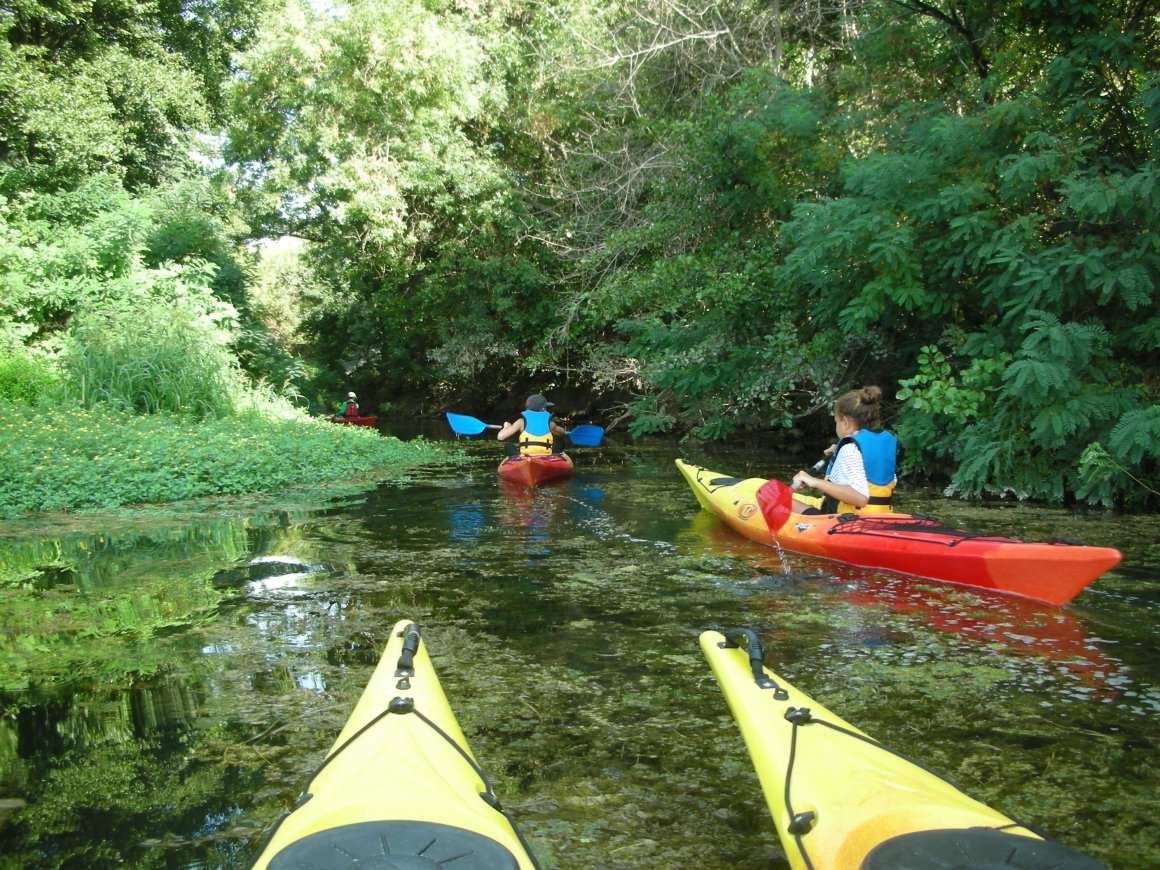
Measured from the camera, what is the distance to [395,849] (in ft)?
6.89

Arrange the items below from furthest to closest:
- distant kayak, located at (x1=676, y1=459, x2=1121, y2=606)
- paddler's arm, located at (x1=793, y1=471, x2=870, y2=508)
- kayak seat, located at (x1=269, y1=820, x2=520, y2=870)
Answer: paddler's arm, located at (x1=793, y1=471, x2=870, y2=508), distant kayak, located at (x1=676, y1=459, x2=1121, y2=606), kayak seat, located at (x1=269, y1=820, x2=520, y2=870)

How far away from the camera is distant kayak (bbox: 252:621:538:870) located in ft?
6.89

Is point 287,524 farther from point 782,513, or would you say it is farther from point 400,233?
point 400,233

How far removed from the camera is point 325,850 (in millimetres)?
2125

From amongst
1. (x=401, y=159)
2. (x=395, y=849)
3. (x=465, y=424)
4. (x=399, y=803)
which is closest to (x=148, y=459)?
(x=465, y=424)

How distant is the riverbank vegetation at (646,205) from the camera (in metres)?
8.61

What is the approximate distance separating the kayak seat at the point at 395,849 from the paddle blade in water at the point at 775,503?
486cm

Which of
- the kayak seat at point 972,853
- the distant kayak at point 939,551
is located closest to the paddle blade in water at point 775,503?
the distant kayak at point 939,551

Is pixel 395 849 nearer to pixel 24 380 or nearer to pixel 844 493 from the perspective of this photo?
pixel 844 493

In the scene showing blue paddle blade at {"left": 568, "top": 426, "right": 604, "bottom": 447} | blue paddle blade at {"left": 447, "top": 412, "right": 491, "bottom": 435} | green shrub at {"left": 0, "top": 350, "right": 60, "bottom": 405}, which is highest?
green shrub at {"left": 0, "top": 350, "right": 60, "bottom": 405}

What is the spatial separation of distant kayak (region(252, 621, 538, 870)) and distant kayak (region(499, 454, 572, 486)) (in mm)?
7368

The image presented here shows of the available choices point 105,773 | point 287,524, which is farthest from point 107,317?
point 105,773

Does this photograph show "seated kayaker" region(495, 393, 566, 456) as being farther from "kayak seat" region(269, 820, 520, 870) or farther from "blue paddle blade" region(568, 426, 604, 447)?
"kayak seat" region(269, 820, 520, 870)

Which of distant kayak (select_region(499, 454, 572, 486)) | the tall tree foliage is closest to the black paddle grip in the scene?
distant kayak (select_region(499, 454, 572, 486))
